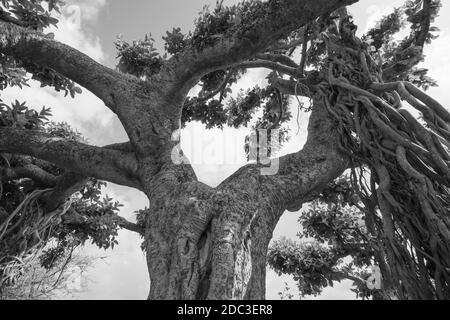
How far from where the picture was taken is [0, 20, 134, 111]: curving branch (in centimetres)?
307

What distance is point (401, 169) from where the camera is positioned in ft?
7.94

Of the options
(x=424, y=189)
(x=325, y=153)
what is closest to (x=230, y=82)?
(x=325, y=153)

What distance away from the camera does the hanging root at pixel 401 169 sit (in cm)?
207

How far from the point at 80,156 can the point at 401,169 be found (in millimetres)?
2738

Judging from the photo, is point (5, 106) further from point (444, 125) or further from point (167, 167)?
point (444, 125)

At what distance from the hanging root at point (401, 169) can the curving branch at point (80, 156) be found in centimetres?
199

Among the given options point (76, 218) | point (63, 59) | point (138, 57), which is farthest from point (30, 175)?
point (138, 57)

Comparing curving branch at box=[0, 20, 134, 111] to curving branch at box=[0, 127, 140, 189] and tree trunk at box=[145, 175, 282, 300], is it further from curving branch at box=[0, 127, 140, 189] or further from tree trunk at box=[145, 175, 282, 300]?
tree trunk at box=[145, 175, 282, 300]

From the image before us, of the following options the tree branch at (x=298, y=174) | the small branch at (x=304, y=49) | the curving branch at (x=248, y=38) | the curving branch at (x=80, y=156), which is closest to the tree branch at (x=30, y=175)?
the curving branch at (x=80, y=156)

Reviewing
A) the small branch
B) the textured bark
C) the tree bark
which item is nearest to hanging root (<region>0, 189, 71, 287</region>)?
the textured bark

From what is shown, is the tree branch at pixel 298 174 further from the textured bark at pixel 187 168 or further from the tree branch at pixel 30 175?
the tree branch at pixel 30 175

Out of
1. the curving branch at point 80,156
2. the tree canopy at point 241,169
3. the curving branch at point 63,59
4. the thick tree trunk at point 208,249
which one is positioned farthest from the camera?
the curving branch at point 63,59

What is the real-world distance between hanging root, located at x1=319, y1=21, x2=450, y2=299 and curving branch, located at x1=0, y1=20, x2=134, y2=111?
2.16m

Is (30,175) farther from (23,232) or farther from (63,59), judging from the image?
(63,59)
